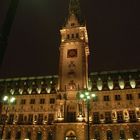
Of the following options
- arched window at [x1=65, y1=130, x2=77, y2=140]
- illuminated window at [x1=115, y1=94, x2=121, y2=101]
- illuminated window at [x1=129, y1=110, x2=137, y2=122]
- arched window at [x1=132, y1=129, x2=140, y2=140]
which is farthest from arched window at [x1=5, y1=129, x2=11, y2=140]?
arched window at [x1=132, y1=129, x2=140, y2=140]

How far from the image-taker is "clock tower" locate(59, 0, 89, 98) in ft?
233

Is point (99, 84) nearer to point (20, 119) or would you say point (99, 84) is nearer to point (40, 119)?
point (40, 119)

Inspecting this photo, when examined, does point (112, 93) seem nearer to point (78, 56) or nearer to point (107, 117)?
point (107, 117)

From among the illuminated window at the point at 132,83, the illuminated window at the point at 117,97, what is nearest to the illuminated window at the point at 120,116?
the illuminated window at the point at 117,97

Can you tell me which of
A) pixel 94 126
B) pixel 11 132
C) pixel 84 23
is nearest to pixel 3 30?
pixel 94 126

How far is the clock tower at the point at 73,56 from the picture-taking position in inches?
2794

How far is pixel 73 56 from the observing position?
251ft

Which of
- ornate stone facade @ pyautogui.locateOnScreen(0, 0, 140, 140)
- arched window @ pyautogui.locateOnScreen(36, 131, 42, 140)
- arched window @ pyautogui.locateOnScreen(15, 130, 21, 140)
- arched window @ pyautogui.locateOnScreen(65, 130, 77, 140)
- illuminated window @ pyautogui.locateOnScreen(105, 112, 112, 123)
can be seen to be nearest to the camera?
arched window @ pyautogui.locateOnScreen(65, 130, 77, 140)

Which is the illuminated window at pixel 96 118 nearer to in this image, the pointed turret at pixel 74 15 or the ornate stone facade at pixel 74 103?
the ornate stone facade at pixel 74 103

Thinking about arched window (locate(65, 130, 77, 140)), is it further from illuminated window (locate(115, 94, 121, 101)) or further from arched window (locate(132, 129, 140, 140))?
illuminated window (locate(115, 94, 121, 101))

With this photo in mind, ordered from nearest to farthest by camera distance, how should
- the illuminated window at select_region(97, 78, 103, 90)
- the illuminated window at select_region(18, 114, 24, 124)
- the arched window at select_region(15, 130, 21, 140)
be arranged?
the arched window at select_region(15, 130, 21, 140), the illuminated window at select_region(97, 78, 103, 90), the illuminated window at select_region(18, 114, 24, 124)

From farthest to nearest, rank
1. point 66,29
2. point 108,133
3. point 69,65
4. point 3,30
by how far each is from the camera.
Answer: point 66,29 < point 69,65 < point 108,133 < point 3,30

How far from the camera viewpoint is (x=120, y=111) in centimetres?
6850

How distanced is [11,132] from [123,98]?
38154 millimetres
